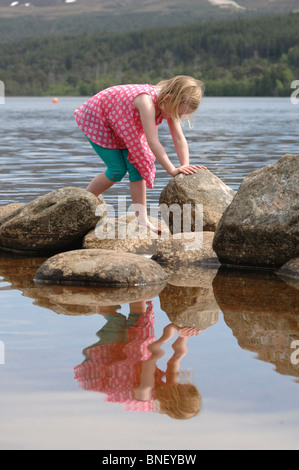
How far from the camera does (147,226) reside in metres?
6.77

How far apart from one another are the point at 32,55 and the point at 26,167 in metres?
137

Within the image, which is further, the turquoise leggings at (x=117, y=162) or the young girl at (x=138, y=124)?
the turquoise leggings at (x=117, y=162)

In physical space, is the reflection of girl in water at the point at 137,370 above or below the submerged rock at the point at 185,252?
above

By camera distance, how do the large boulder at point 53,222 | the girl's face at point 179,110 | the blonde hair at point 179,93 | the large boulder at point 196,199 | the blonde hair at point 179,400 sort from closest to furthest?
the blonde hair at point 179,400
the blonde hair at point 179,93
the girl's face at point 179,110
the large boulder at point 53,222
the large boulder at point 196,199

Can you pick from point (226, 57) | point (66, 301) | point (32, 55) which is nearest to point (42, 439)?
point (66, 301)

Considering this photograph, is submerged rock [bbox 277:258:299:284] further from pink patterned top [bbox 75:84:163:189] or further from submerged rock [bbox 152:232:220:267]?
pink patterned top [bbox 75:84:163:189]

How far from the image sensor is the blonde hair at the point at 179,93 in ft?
20.7

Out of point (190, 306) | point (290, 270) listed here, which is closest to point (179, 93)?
point (290, 270)

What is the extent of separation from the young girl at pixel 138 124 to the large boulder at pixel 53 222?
386 mm

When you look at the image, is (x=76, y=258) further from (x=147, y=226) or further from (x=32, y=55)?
(x=32, y=55)

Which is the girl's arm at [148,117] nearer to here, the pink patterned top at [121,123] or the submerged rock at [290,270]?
the pink patterned top at [121,123]

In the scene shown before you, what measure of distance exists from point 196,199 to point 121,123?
1201mm

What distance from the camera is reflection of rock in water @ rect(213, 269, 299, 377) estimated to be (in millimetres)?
4004

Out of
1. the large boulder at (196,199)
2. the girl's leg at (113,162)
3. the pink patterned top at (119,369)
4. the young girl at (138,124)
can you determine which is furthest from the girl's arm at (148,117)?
the pink patterned top at (119,369)
